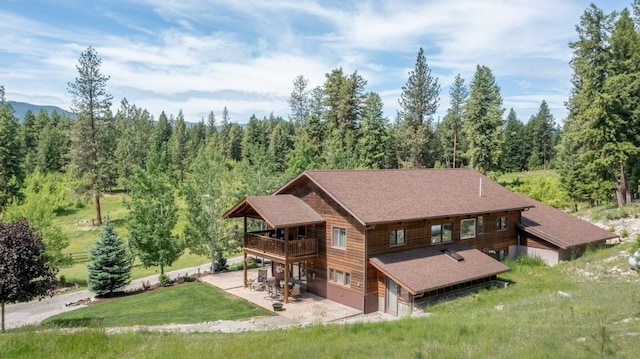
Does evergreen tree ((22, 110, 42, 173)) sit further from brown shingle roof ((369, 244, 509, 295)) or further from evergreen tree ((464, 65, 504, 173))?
brown shingle roof ((369, 244, 509, 295))

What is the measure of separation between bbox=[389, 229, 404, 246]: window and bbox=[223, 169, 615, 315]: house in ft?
0.16

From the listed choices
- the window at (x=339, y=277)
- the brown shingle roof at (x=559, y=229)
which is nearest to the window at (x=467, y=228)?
the brown shingle roof at (x=559, y=229)

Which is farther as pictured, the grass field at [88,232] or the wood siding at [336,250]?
the grass field at [88,232]

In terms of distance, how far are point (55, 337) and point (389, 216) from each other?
14.0 m

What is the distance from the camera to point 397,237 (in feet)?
70.2

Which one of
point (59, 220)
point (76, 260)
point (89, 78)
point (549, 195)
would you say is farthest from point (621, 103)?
point (59, 220)

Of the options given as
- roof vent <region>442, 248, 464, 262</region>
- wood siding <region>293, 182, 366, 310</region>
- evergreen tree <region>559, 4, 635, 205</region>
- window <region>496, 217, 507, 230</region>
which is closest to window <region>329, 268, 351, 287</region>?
wood siding <region>293, 182, 366, 310</region>

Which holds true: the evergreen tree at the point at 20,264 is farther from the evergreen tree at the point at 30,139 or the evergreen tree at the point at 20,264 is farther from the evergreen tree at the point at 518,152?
the evergreen tree at the point at 518,152

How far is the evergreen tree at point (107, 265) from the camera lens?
2445 centimetres

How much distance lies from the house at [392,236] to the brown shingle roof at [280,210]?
0.18 feet

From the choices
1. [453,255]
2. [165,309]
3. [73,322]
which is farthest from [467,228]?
[73,322]

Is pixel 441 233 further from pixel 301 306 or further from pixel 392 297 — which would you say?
pixel 301 306

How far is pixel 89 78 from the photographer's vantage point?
45.7m

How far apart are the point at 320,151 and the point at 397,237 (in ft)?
128
